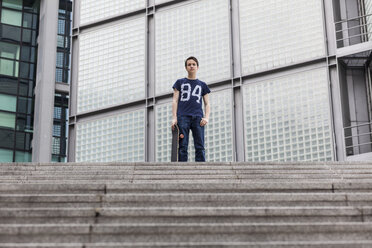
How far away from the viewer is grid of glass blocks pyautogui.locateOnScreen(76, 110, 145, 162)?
18.3m

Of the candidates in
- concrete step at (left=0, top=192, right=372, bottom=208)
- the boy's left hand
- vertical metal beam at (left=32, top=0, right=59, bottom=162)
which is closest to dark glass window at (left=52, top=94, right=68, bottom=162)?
vertical metal beam at (left=32, top=0, right=59, bottom=162)

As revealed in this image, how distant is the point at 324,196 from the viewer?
22.5ft

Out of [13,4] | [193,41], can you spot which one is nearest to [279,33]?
[193,41]

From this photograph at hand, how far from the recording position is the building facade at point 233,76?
1606cm

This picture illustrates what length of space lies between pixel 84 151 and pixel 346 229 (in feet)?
44.9

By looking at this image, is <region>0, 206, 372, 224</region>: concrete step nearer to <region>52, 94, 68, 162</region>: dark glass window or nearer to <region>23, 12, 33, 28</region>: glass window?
<region>52, 94, 68, 162</region>: dark glass window

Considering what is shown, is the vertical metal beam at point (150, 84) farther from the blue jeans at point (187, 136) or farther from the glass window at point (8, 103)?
the blue jeans at point (187, 136)

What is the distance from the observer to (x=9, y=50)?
23750 millimetres

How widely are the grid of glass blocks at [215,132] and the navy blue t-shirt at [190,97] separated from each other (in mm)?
6294

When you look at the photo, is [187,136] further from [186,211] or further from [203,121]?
[186,211]

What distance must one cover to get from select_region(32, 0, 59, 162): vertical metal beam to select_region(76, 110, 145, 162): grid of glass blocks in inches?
120

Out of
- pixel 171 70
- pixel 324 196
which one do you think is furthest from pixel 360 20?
pixel 324 196

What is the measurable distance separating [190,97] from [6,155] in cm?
1344

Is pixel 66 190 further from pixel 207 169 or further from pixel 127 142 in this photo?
pixel 127 142
